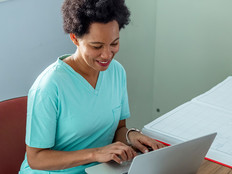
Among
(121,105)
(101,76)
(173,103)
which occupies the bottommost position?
(173,103)

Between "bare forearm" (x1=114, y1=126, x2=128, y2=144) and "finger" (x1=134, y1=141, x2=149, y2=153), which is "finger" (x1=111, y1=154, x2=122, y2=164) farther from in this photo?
"bare forearm" (x1=114, y1=126, x2=128, y2=144)

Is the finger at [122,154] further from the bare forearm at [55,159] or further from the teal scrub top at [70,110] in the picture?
the teal scrub top at [70,110]

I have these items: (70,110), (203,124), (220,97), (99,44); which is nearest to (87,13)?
(99,44)

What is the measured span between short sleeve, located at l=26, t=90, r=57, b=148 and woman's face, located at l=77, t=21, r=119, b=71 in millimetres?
185

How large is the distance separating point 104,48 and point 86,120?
0.90 ft

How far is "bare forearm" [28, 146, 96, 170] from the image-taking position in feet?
3.97

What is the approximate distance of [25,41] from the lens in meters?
1.91

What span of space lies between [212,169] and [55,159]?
0.51 meters

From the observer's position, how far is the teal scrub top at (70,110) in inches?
48.6

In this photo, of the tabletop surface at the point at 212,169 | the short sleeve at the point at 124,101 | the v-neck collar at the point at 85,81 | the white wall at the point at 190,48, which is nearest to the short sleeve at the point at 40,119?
the v-neck collar at the point at 85,81

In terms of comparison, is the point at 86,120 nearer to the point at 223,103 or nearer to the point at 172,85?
the point at 223,103

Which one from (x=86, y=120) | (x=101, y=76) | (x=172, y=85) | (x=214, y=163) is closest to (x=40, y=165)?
(x=86, y=120)

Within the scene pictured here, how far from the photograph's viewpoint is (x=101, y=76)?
142 cm

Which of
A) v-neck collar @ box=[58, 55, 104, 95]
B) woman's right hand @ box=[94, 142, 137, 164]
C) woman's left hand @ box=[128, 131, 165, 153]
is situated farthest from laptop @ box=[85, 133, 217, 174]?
v-neck collar @ box=[58, 55, 104, 95]
